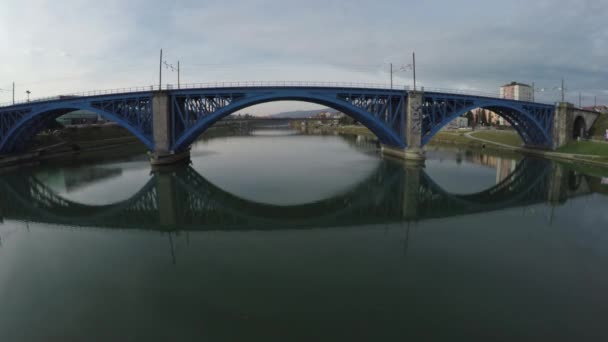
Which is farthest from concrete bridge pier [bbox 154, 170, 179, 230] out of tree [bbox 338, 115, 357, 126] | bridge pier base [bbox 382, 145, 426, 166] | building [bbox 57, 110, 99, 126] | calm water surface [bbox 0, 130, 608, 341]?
tree [bbox 338, 115, 357, 126]

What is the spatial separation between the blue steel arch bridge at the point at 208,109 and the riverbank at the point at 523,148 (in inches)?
327

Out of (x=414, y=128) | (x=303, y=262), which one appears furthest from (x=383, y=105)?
(x=303, y=262)

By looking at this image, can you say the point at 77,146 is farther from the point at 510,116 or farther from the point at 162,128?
the point at 510,116

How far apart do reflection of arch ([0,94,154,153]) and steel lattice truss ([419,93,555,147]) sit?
31.8 meters

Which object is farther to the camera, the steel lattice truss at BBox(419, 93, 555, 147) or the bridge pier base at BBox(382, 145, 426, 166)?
the steel lattice truss at BBox(419, 93, 555, 147)

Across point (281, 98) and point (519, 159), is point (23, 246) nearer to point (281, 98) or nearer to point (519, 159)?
point (281, 98)

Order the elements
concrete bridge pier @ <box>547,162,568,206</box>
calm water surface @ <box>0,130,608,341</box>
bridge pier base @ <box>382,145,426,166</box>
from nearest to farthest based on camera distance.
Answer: calm water surface @ <box>0,130,608,341</box> < concrete bridge pier @ <box>547,162,568,206</box> < bridge pier base @ <box>382,145,426,166</box>

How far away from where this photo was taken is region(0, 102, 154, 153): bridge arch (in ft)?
120

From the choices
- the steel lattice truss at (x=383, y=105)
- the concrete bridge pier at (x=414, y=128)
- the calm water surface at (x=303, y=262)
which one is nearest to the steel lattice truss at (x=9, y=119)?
the calm water surface at (x=303, y=262)

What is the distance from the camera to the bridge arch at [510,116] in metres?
40.4

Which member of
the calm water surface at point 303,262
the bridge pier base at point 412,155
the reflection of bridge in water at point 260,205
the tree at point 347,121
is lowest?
the calm water surface at point 303,262

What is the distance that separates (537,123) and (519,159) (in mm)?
6405

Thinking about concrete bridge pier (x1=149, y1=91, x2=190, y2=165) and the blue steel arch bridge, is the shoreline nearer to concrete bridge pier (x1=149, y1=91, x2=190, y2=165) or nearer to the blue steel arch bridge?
the blue steel arch bridge

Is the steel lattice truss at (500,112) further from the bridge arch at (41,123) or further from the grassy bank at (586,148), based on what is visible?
the bridge arch at (41,123)
